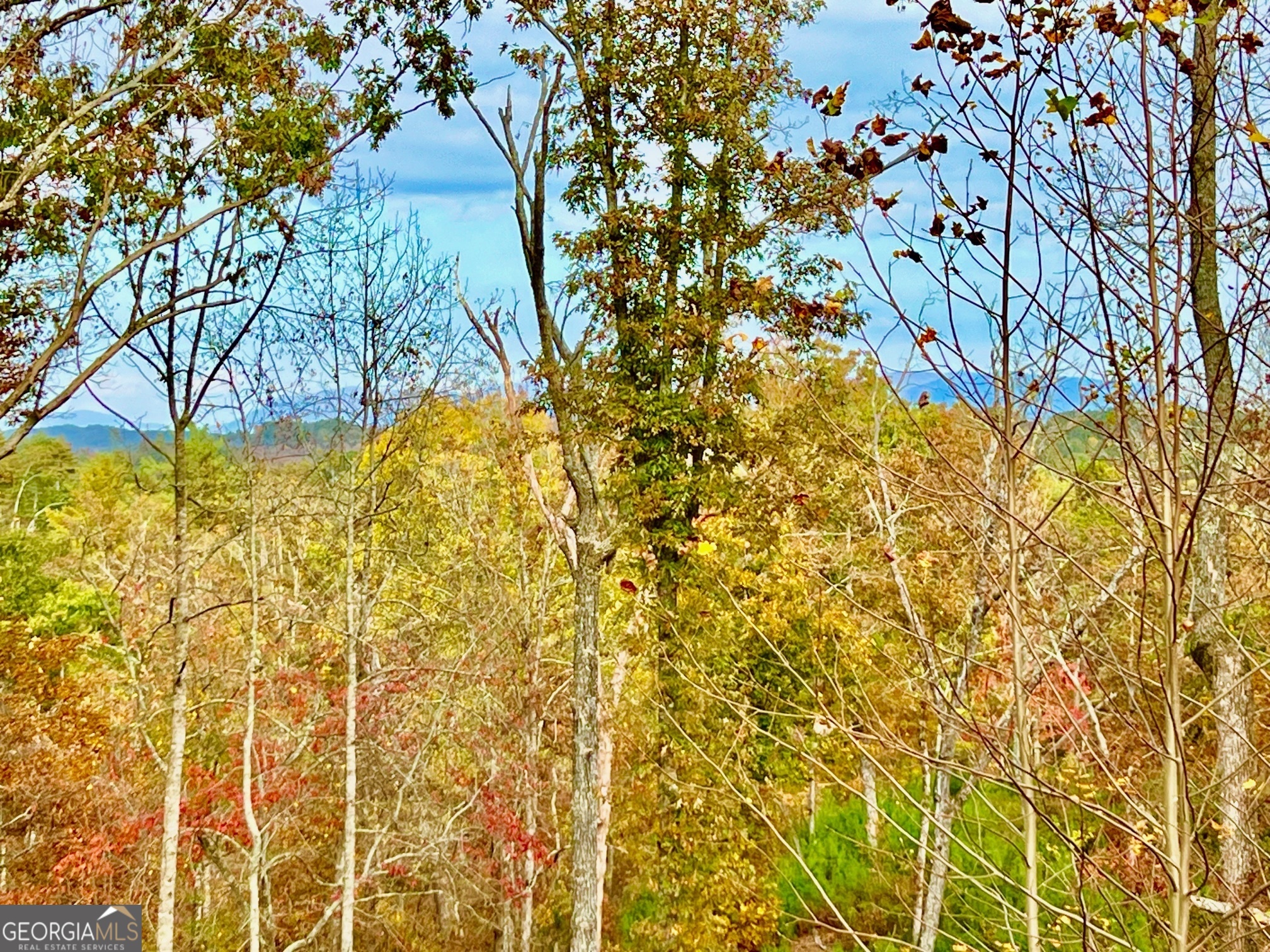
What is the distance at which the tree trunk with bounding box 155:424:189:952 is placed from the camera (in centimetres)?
696

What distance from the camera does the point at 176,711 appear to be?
23.8 feet

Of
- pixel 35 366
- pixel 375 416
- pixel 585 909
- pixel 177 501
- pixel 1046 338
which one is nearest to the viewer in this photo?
pixel 1046 338

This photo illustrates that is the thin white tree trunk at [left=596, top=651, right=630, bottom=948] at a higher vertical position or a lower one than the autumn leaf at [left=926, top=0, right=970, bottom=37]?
lower

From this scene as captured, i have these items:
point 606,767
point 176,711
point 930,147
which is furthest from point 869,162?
point 606,767

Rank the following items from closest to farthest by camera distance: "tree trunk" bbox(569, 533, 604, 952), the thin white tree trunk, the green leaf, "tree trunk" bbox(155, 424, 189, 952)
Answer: the green leaf
"tree trunk" bbox(155, 424, 189, 952)
"tree trunk" bbox(569, 533, 604, 952)
the thin white tree trunk

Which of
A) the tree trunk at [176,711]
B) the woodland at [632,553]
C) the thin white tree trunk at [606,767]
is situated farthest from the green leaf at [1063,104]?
the thin white tree trunk at [606,767]

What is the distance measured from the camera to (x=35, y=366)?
593 centimetres

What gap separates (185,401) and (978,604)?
7723mm

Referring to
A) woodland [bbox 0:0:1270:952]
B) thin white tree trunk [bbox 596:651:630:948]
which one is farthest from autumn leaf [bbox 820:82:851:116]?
thin white tree trunk [bbox 596:651:630:948]

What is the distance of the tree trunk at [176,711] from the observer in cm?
696

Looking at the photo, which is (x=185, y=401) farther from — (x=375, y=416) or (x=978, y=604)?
(x=978, y=604)

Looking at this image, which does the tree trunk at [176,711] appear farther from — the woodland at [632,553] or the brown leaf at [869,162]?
the brown leaf at [869,162]

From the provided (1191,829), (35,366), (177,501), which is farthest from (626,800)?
(1191,829)

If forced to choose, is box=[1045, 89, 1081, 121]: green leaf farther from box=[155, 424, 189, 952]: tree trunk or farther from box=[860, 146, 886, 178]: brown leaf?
box=[155, 424, 189, 952]: tree trunk
